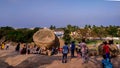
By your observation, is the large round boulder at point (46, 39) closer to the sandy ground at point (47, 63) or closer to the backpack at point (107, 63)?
the sandy ground at point (47, 63)

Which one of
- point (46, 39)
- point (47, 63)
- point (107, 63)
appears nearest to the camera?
point (107, 63)

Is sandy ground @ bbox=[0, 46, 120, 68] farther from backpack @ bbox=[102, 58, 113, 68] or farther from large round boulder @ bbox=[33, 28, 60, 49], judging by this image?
large round boulder @ bbox=[33, 28, 60, 49]

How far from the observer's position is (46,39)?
83.9 feet

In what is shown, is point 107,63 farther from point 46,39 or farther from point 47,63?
point 46,39

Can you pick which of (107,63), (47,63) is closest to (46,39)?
(47,63)

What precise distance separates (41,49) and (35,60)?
552 centimetres

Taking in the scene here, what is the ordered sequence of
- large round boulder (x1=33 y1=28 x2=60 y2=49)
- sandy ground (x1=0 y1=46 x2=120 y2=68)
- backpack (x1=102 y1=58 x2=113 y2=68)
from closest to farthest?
backpack (x1=102 y1=58 x2=113 y2=68), sandy ground (x1=0 y1=46 x2=120 y2=68), large round boulder (x1=33 y1=28 x2=60 y2=49)

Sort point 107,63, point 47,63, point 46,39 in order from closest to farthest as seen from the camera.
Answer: point 107,63, point 47,63, point 46,39

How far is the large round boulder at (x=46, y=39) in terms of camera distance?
81.3 ft

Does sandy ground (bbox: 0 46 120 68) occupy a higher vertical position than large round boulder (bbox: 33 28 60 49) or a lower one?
lower

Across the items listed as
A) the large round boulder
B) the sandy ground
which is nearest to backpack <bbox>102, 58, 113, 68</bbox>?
the sandy ground

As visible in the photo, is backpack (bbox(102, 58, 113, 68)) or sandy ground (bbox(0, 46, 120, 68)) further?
sandy ground (bbox(0, 46, 120, 68))

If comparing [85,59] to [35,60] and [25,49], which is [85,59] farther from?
[25,49]

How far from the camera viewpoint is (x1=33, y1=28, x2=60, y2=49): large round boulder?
2479 cm
